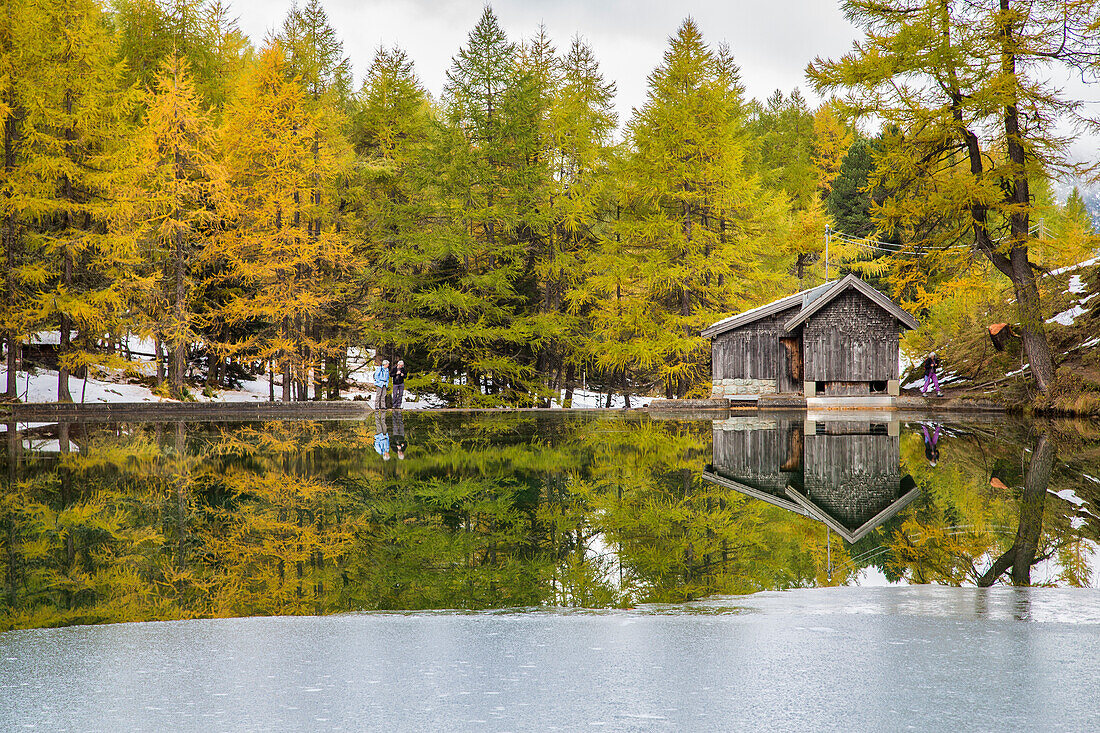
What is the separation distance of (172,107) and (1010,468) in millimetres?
26428

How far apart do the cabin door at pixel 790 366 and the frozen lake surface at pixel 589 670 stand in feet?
82.7

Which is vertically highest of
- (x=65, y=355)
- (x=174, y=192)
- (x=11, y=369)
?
(x=174, y=192)

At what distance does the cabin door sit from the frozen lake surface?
992 inches

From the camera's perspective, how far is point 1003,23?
841 inches

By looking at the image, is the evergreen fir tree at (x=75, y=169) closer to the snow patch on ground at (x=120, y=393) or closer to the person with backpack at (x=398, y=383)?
the snow patch on ground at (x=120, y=393)

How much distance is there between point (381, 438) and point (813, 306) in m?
17.6

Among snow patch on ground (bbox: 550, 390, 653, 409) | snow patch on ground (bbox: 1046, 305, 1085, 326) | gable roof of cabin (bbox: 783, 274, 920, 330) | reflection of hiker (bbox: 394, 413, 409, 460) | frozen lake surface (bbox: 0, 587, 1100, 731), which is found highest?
gable roof of cabin (bbox: 783, 274, 920, 330)

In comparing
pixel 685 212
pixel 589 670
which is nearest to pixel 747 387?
pixel 685 212

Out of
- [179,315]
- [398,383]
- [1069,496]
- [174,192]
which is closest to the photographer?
[1069,496]

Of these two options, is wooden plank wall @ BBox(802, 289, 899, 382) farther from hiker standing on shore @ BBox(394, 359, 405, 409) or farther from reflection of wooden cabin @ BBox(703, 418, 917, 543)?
hiker standing on shore @ BBox(394, 359, 405, 409)

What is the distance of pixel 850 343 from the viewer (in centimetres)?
2858

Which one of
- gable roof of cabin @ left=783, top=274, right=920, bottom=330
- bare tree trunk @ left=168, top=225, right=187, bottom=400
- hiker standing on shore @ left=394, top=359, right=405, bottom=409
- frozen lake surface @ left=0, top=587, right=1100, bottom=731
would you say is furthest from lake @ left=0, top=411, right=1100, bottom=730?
gable roof of cabin @ left=783, top=274, right=920, bottom=330

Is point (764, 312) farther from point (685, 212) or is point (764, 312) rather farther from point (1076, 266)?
point (1076, 266)

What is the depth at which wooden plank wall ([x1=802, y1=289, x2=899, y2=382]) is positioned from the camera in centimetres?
2852
